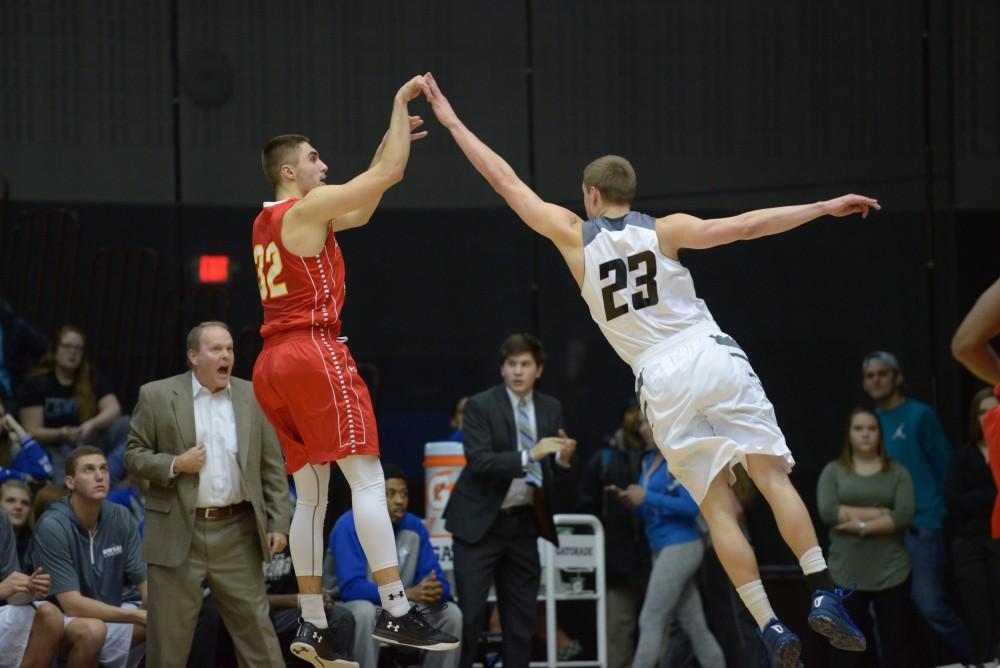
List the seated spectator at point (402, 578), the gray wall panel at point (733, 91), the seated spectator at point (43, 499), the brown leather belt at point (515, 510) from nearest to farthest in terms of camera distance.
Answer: the seated spectator at point (402, 578)
the seated spectator at point (43, 499)
the brown leather belt at point (515, 510)
the gray wall panel at point (733, 91)

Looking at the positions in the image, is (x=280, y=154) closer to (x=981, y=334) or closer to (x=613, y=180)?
(x=613, y=180)

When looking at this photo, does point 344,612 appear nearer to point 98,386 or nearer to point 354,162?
point 98,386

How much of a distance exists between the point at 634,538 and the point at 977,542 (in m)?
2.01

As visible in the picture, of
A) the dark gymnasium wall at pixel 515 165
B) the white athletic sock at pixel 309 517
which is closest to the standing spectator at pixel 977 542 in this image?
the dark gymnasium wall at pixel 515 165

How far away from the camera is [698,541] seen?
8.21 m

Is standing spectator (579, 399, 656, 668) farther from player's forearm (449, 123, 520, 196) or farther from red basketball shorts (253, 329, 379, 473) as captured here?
red basketball shorts (253, 329, 379, 473)

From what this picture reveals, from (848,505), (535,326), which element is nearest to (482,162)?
(848,505)

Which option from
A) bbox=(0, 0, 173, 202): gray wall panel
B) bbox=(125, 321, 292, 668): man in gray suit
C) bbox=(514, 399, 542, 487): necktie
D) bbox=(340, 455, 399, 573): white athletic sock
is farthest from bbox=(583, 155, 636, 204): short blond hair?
bbox=(0, 0, 173, 202): gray wall panel

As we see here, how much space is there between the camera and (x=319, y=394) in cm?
533

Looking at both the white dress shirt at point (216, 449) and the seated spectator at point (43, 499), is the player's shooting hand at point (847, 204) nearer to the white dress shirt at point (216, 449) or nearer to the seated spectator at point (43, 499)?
the white dress shirt at point (216, 449)

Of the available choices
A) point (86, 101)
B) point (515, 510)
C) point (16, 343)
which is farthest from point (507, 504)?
point (86, 101)

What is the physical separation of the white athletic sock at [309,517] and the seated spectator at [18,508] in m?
2.56

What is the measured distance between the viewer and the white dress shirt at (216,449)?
6.93m

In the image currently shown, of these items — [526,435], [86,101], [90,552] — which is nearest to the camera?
[90,552]
